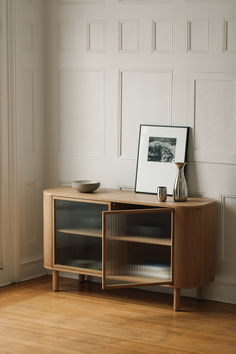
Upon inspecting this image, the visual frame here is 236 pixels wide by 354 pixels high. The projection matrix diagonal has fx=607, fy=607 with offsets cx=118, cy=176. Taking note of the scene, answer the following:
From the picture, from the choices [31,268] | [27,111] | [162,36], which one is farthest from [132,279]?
[162,36]

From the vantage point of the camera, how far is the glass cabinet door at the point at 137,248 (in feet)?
14.5

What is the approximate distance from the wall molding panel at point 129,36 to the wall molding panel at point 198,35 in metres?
0.45

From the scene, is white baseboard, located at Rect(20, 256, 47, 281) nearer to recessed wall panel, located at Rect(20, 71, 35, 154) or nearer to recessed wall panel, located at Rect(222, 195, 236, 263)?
recessed wall panel, located at Rect(20, 71, 35, 154)

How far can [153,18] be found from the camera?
477 centimetres

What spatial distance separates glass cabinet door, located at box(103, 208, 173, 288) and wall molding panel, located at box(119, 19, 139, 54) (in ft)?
4.53

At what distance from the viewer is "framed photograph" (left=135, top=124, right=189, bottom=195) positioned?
470cm

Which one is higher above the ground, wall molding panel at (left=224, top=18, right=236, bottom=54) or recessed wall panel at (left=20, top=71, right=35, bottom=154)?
wall molding panel at (left=224, top=18, right=236, bottom=54)

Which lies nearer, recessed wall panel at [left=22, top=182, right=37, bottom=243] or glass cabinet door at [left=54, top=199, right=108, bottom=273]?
glass cabinet door at [left=54, top=199, right=108, bottom=273]

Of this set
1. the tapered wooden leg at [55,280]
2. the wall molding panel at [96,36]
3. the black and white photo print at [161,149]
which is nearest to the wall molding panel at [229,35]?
the black and white photo print at [161,149]

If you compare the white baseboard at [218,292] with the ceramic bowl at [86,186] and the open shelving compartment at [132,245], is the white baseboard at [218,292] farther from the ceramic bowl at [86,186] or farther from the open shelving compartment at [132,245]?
the ceramic bowl at [86,186]

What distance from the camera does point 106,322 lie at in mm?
4191

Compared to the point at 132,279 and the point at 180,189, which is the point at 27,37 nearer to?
the point at 180,189

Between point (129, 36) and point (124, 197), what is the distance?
4.31 feet

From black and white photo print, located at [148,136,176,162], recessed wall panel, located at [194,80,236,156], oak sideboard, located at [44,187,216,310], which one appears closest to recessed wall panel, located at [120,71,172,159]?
black and white photo print, located at [148,136,176,162]
